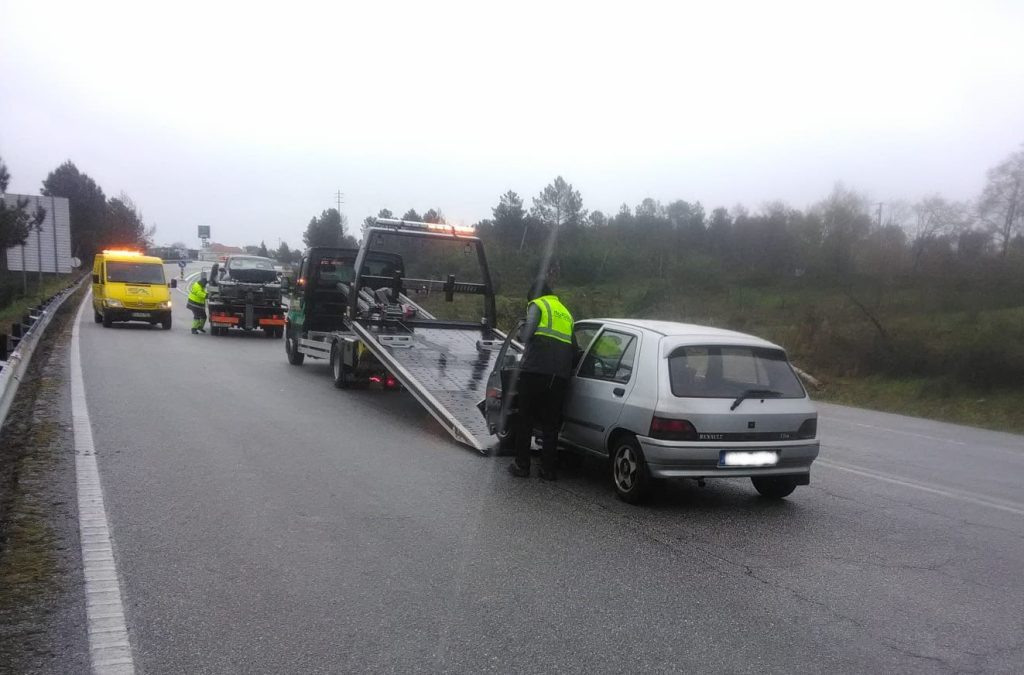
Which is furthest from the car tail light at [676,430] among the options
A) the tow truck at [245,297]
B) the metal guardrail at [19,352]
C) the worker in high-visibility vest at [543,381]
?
the tow truck at [245,297]

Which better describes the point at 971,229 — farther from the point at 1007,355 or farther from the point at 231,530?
the point at 231,530

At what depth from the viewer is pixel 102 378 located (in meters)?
13.2

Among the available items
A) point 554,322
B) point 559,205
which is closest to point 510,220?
point 559,205

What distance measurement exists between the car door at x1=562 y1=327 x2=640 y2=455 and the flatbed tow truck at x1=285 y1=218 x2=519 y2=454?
172cm

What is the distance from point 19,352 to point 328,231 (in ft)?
124

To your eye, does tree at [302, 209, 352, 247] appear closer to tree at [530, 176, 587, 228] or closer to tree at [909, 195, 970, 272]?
tree at [530, 176, 587, 228]

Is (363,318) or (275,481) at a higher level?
(363,318)

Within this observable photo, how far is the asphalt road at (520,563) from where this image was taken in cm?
405

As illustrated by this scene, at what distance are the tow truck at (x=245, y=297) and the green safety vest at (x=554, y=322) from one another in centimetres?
1622

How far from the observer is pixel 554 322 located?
7727 mm

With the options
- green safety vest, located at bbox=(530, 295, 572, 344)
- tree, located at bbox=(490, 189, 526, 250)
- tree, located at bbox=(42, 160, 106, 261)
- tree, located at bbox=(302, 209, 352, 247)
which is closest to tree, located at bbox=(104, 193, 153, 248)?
tree, located at bbox=(42, 160, 106, 261)

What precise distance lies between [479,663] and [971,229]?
27941 millimetres

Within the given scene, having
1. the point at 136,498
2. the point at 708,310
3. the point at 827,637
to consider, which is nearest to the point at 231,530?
the point at 136,498

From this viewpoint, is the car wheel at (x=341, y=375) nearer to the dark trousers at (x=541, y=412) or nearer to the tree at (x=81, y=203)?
the dark trousers at (x=541, y=412)
